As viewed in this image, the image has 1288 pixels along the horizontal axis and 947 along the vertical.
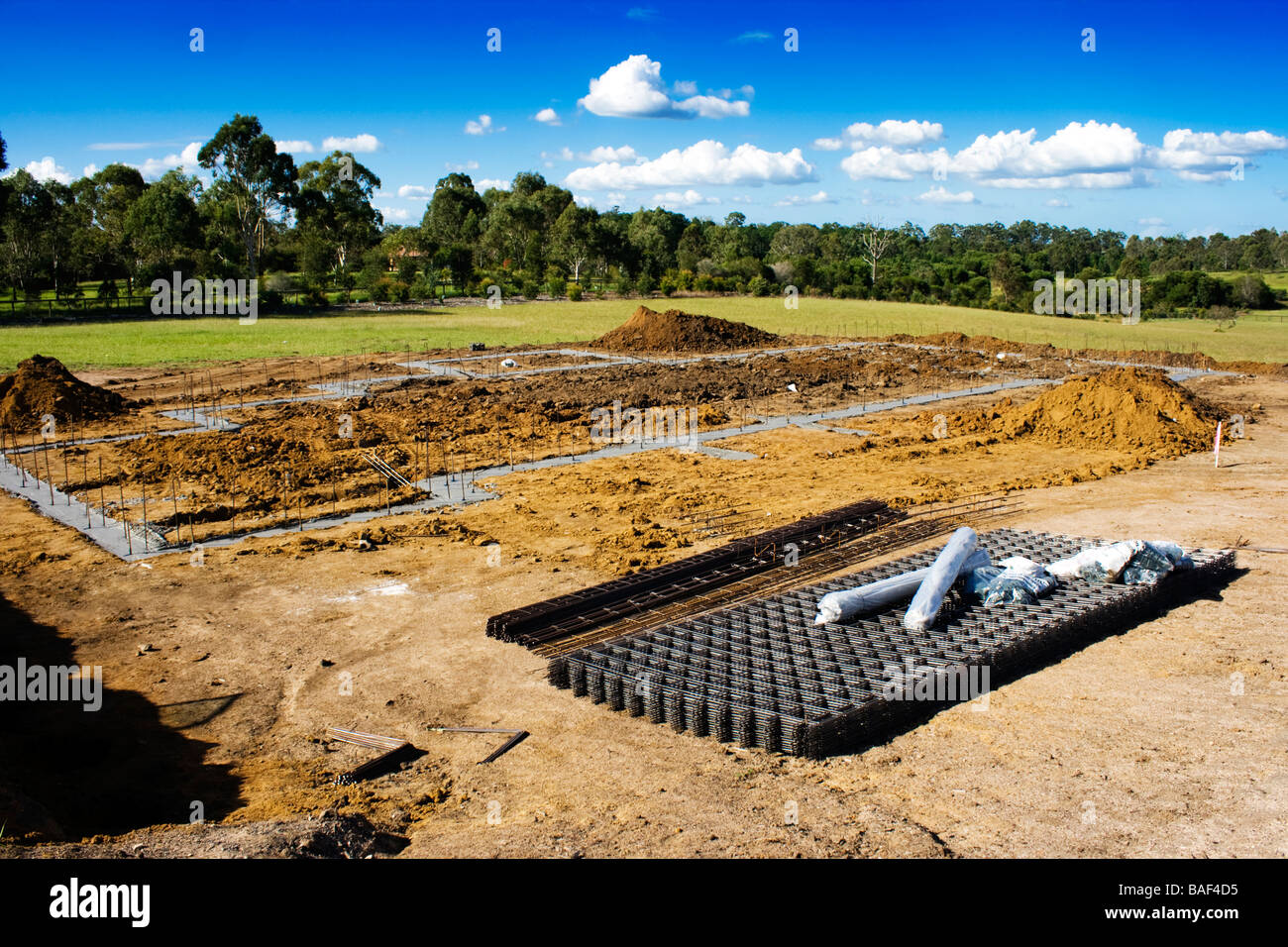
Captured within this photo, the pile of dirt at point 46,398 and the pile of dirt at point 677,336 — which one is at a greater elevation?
the pile of dirt at point 677,336

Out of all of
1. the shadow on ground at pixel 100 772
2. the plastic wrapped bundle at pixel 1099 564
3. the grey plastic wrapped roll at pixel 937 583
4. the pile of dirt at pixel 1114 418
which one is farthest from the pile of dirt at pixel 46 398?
the plastic wrapped bundle at pixel 1099 564

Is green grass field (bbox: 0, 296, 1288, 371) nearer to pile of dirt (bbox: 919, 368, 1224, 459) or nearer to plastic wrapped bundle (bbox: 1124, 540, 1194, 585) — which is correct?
pile of dirt (bbox: 919, 368, 1224, 459)

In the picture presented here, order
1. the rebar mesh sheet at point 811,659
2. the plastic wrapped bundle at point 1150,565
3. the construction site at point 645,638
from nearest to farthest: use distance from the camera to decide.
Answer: the construction site at point 645,638, the rebar mesh sheet at point 811,659, the plastic wrapped bundle at point 1150,565

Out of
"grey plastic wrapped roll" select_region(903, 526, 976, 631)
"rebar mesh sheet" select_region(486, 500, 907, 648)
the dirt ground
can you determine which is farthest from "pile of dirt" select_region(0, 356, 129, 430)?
"grey plastic wrapped roll" select_region(903, 526, 976, 631)

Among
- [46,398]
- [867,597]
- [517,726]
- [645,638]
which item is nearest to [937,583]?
[867,597]

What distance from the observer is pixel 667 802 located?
6.66 m

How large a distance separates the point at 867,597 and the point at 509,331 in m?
36.2

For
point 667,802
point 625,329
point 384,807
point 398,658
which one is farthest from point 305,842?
point 625,329

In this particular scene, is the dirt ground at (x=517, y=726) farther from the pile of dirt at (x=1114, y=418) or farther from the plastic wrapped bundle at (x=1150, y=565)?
the pile of dirt at (x=1114, y=418)

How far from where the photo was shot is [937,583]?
9812 millimetres

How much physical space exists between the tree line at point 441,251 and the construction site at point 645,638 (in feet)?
141

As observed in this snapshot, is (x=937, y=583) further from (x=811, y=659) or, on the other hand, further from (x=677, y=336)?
(x=677, y=336)

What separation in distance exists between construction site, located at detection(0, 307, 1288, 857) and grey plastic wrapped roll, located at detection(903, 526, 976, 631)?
0.12 feet

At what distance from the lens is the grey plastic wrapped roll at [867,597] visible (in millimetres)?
9703
